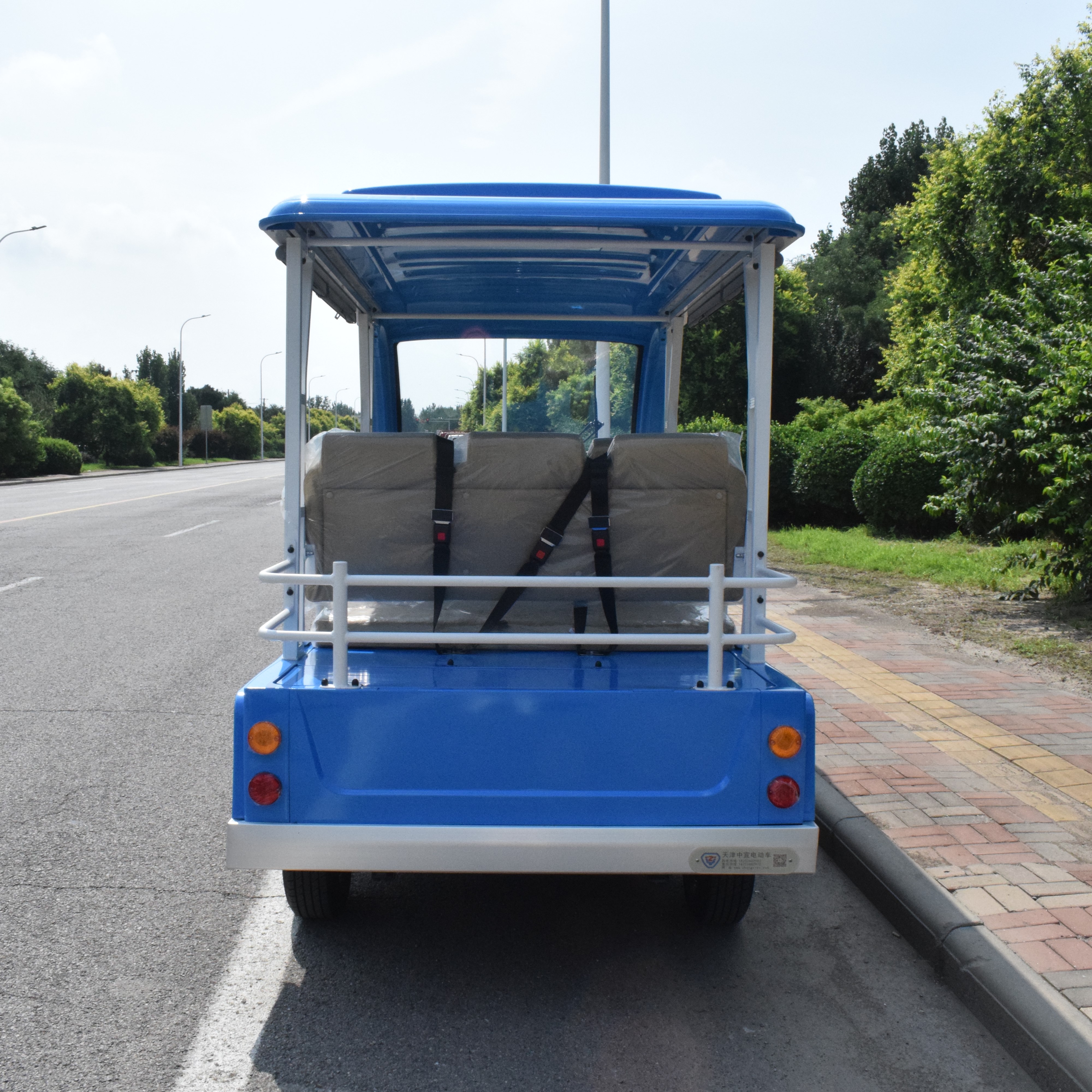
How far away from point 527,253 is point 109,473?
151 ft

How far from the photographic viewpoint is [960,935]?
3395 millimetres

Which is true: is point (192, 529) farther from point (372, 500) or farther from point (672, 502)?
point (672, 502)

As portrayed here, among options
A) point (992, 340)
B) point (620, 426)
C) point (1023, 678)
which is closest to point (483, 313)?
point (620, 426)

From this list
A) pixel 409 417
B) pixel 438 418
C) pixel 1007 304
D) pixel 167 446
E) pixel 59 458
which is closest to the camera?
pixel 438 418

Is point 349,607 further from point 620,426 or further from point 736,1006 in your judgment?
point 620,426

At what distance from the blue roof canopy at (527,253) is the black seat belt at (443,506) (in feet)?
2.33

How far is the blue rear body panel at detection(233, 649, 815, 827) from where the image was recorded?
3051 mm

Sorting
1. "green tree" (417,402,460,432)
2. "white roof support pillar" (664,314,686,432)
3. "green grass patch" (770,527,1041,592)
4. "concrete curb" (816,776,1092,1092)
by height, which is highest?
"white roof support pillar" (664,314,686,432)

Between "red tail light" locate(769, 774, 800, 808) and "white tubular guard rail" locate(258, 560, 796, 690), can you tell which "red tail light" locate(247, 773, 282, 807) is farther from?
"red tail light" locate(769, 774, 800, 808)

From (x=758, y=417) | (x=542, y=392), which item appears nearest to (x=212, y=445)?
(x=542, y=392)

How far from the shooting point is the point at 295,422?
367cm

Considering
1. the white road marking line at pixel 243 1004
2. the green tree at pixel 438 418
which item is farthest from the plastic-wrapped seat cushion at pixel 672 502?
the green tree at pixel 438 418

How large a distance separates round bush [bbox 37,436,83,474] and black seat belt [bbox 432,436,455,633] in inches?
1680

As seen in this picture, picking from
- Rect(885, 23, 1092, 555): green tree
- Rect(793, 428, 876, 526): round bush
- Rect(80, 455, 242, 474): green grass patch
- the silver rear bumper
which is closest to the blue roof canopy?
the silver rear bumper
